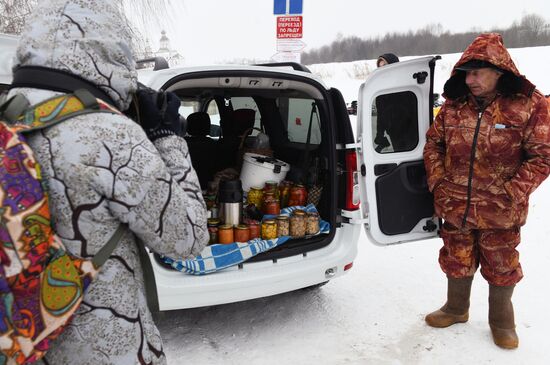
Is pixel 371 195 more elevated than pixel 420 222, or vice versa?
pixel 371 195

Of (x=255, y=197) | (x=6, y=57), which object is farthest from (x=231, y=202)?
(x=6, y=57)

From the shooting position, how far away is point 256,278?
9.71 feet

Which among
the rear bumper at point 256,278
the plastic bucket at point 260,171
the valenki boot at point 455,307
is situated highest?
the plastic bucket at point 260,171

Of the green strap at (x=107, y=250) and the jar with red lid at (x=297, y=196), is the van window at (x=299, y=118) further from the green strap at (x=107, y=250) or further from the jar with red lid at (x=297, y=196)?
the green strap at (x=107, y=250)

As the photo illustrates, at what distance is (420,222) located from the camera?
11.3 feet

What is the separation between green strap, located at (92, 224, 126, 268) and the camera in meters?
1.21

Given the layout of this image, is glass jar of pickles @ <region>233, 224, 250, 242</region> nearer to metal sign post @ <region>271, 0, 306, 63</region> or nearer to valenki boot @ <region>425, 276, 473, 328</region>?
valenki boot @ <region>425, 276, 473, 328</region>

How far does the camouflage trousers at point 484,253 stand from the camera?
3.02 metres

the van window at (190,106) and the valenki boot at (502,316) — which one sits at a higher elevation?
the van window at (190,106)

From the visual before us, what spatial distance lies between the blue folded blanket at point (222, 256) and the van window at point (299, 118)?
116cm

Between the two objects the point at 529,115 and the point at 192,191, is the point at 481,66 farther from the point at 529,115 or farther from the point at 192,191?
the point at 192,191

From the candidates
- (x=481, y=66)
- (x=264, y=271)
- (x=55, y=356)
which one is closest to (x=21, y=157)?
(x=55, y=356)

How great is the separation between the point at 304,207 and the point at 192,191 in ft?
8.25

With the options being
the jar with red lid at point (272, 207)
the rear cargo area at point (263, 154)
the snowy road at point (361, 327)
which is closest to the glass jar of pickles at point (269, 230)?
the rear cargo area at point (263, 154)
